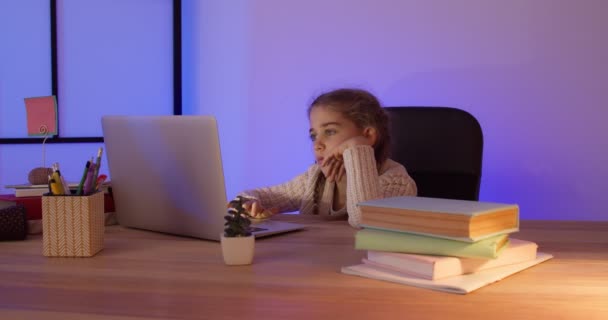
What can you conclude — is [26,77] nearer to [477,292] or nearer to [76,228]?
[76,228]

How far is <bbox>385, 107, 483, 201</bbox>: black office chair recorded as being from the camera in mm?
1929

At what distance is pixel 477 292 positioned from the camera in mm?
838

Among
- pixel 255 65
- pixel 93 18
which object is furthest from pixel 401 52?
pixel 93 18

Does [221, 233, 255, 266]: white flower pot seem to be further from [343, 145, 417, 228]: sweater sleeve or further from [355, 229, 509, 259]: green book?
[343, 145, 417, 228]: sweater sleeve

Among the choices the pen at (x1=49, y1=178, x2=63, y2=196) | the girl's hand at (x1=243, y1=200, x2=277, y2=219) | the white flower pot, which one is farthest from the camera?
the girl's hand at (x1=243, y1=200, x2=277, y2=219)

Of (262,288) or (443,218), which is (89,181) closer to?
(262,288)

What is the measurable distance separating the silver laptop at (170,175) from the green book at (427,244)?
1.03 ft

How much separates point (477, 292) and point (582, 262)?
0.31 metres

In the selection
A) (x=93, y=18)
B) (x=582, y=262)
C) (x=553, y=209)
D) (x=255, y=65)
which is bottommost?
(x=553, y=209)

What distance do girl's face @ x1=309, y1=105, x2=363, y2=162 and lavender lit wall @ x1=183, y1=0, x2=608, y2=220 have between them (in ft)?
3.20

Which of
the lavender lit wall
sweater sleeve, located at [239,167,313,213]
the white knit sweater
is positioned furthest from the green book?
the lavender lit wall

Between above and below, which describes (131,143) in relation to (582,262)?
above

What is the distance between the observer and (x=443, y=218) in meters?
0.88

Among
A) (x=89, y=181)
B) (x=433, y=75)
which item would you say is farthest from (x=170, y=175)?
(x=433, y=75)
